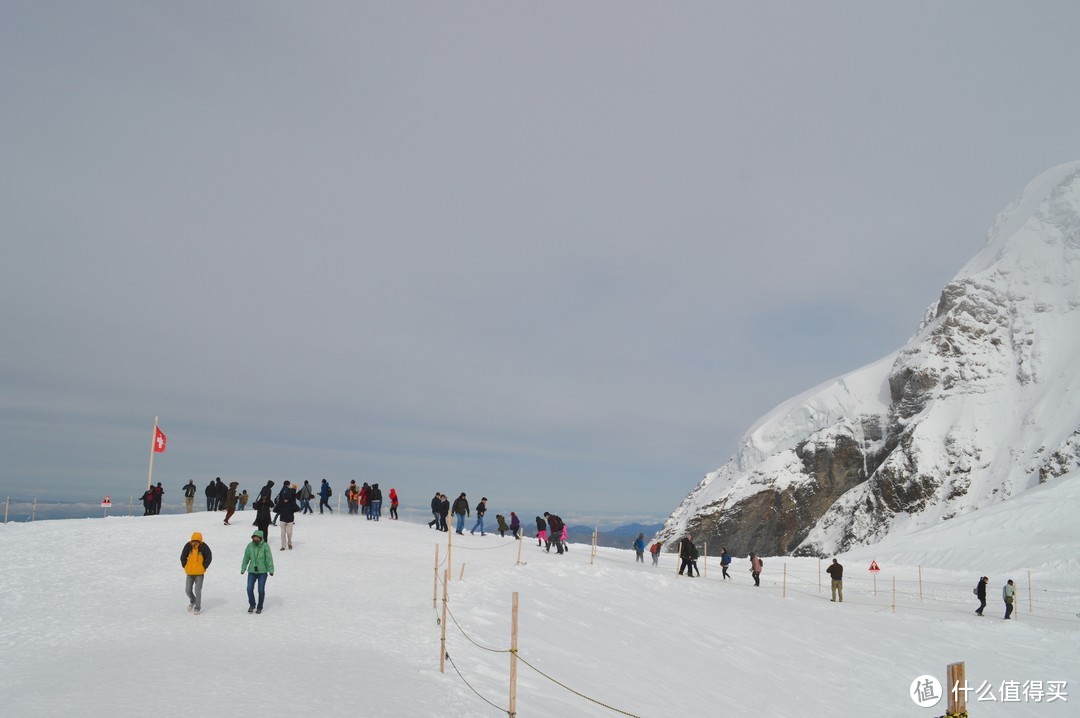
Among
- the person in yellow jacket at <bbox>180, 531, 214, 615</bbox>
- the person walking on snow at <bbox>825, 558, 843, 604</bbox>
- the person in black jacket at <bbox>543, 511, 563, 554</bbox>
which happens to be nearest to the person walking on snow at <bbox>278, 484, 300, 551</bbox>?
the person in yellow jacket at <bbox>180, 531, 214, 615</bbox>

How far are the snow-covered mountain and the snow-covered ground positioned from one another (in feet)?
202

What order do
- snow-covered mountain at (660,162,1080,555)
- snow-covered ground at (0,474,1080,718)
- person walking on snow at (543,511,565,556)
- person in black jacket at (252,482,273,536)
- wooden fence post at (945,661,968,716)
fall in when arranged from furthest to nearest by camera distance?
snow-covered mountain at (660,162,1080,555) → person walking on snow at (543,511,565,556) → person in black jacket at (252,482,273,536) → snow-covered ground at (0,474,1080,718) → wooden fence post at (945,661,968,716)

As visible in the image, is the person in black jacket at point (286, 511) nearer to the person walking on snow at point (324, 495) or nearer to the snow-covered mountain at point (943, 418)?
the person walking on snow at point (324, 495)

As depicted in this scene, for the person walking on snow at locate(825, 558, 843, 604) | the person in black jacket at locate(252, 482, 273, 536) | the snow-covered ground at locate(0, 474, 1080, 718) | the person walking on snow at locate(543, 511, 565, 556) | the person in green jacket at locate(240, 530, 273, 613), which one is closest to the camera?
the snow-covered ground at locate(0, 474, 1080, 718)

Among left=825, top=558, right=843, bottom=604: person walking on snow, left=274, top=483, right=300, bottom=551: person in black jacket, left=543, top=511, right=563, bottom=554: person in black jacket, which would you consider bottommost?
left=825, top=558, right=843, bottom=604: person walking on snow

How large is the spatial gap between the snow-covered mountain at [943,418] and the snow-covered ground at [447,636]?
6145 centimetres

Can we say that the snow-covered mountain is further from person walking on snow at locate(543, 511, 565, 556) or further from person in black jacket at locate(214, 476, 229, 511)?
person in black jacket at locate(214, 476, 229, 511)

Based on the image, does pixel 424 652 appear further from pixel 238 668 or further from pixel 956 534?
pixel 956 534

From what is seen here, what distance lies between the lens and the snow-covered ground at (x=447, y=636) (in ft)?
31.6

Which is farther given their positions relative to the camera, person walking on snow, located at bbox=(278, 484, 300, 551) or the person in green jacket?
person walking on snow, located at bbox=(278, 484, 300, 551)

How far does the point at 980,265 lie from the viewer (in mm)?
114000

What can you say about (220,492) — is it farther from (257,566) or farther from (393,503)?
(257,566)

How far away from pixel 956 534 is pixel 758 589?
28.7 meters

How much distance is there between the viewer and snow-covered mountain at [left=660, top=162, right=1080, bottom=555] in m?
86.3
